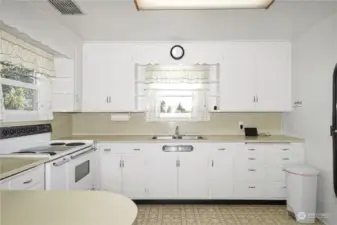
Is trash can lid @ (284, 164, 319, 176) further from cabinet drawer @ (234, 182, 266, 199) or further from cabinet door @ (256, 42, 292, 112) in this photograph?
cabinet door @ (256, 42, 292, 112)

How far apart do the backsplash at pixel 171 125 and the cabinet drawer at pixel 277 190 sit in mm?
961

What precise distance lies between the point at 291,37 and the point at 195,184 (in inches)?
94.2

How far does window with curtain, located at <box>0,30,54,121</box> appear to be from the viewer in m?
2.72

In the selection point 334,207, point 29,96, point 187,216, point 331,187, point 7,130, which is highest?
point 29,96

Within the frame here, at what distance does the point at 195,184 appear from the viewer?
13.1ft

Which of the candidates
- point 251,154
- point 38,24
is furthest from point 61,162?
point 251,154

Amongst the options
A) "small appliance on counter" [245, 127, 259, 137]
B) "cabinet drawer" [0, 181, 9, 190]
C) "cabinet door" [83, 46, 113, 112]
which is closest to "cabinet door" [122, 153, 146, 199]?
"cabinet door" [83, 46, 113, 112]

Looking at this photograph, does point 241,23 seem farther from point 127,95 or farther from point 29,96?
point 29,96

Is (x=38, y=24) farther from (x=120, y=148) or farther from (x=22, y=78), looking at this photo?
(x=120, y=148)

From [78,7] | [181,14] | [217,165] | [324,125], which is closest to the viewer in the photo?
[78,7]

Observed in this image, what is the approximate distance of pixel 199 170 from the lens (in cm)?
399

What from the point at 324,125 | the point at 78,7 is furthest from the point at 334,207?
the point at 78,7

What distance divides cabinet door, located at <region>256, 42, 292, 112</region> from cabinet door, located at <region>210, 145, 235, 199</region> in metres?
0.84

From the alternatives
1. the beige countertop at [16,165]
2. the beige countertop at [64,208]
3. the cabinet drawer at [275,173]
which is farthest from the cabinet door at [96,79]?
the beige countertop at [64,208]
